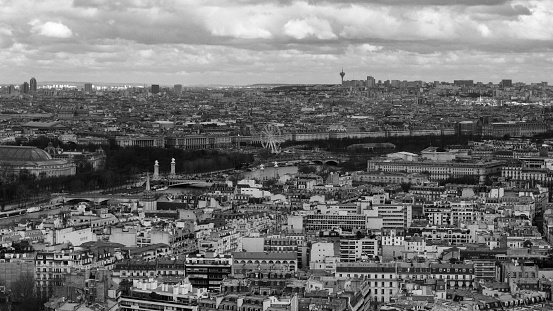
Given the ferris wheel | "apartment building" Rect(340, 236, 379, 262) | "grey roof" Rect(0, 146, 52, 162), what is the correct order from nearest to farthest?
"apartment building" Rect(340, 236, 379, 262) < "grey roof" Rect(0, 146, 52, 162) < the ferris wheel

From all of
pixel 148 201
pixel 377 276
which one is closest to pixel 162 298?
pixel 377 276

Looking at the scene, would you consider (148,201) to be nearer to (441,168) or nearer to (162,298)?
(162,298)

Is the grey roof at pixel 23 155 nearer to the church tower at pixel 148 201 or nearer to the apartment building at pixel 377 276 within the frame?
the church tower at pixel 148 201

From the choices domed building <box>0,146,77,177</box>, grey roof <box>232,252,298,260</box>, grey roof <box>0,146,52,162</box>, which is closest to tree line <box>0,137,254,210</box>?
domed building <box>0,146,77,177</box>

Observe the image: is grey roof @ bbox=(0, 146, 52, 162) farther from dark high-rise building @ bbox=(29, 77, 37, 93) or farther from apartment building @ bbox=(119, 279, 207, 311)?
dark high-rise building @ bbox=(29, 77, 37, 93)

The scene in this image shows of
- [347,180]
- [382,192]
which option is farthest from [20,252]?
[347,180]

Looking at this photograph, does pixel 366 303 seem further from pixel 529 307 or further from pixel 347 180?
pixel 347 180
